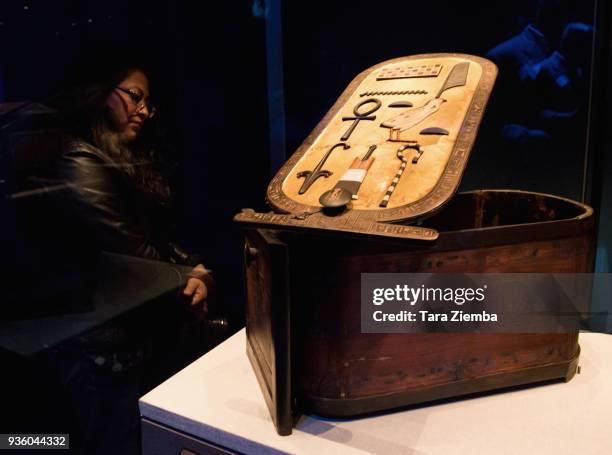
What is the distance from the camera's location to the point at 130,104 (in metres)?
1.45

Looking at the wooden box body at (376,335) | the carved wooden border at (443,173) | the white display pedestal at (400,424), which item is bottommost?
the white display pedestal at (400,424)

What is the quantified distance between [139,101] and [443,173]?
0.92 m

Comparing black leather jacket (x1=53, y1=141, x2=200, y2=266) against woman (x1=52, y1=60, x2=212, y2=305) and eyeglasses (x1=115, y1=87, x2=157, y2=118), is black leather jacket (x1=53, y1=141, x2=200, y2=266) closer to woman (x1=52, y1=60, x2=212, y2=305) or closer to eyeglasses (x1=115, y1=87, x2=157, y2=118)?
woman (x1=52, y1=60, x2=212, y2=305)

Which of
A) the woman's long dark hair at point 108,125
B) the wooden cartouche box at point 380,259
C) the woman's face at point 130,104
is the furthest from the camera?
the woman's face at point 130,104

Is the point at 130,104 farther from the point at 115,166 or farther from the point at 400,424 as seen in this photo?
the point at 400,424

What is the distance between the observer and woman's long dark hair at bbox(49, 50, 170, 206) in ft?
4.15

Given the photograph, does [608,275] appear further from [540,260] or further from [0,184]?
[0,184]

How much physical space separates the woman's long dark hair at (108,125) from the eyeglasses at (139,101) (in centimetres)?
2

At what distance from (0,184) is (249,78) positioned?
107 centimetres

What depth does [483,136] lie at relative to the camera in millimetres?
1647

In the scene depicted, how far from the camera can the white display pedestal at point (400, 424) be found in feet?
3.01

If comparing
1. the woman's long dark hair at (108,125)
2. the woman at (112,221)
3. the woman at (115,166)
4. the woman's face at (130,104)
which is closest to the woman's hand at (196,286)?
the woman at (112,221)

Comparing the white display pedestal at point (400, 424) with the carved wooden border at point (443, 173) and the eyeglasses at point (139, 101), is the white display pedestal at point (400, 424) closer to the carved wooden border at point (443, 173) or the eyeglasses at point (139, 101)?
the carved wooden border at point (443, 173)

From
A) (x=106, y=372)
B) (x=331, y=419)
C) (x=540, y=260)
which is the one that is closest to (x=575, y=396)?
(x=540, y=260)
